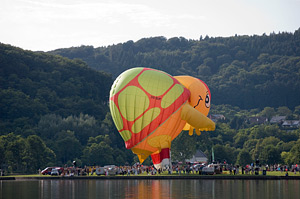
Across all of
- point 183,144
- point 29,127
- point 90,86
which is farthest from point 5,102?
point 183,144

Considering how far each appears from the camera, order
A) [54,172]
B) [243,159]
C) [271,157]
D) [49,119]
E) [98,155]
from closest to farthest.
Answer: [54,172] < [98,155] < [271,157] < [243,159] < [49,119]

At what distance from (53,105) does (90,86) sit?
19.5 meters

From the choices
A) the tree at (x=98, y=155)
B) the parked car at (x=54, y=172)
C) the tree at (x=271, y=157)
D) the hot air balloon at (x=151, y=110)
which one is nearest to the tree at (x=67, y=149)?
the tree at (x=98, y=155)

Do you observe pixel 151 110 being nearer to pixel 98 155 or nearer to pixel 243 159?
pixel 98 155

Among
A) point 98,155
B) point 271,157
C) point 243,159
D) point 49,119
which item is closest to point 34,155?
point 98,155

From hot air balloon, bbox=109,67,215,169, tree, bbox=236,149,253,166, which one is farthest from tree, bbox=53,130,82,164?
hot air balloon, bbox=109,67,215,169

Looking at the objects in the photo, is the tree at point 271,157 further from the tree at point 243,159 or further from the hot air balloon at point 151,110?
the hot air balloon at point 151,110

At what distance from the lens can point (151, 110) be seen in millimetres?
85750

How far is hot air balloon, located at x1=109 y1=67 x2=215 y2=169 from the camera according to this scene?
8569 centimetres

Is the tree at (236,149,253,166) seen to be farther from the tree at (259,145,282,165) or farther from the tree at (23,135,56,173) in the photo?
the tree at (23,135,56,173)

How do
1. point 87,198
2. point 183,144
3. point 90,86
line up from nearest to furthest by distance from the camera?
point 87,198, point 183,144, point 90,86

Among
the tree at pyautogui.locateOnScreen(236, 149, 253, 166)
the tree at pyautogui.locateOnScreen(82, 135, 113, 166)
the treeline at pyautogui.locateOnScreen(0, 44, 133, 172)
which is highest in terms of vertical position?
the treeline at pyautogui.locateOnScreen(0, 44, 133, 172)

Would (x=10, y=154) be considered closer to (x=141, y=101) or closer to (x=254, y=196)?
(x=141, y=101)

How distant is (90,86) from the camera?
196875 millimetres
